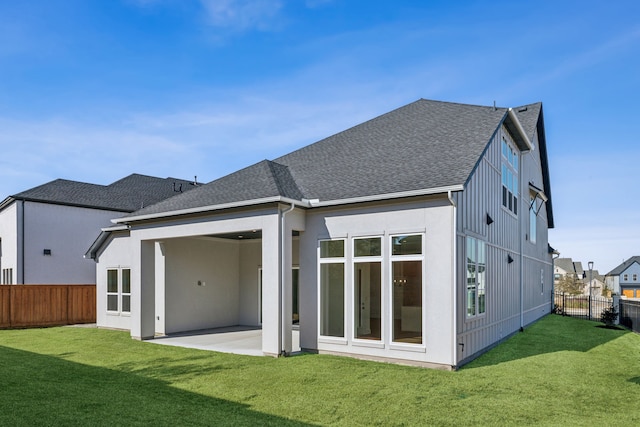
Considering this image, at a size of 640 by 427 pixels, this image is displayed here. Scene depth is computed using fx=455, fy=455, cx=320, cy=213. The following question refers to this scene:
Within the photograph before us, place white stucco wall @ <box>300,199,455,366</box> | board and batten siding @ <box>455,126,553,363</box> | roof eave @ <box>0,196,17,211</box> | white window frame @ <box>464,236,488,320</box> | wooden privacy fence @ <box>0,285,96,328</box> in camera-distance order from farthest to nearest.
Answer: roof eave @ <box>0,196,17,211</box>, wooden privacy fence @ <box>0,285,96,328</box>, white window frame @ <box>464,236,488,320</box>, board and batten siding @ <box>455,126,553,363</box>, white stucco wall @ <box>300,199,455,366</box>

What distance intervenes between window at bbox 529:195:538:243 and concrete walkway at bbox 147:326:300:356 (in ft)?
34.8

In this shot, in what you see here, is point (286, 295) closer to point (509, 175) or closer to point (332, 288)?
point (332, 288)

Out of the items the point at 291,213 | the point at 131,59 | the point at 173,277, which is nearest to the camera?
the point at 291,213

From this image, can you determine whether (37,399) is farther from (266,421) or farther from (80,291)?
(80,291)

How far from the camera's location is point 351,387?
771cm

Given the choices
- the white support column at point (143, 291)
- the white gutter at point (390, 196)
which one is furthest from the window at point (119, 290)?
the white gutter at point (390, 196)

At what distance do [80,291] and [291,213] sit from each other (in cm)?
1228

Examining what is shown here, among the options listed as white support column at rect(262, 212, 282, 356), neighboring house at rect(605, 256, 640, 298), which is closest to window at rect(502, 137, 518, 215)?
white support column at rect(262, 212, 282, 356)

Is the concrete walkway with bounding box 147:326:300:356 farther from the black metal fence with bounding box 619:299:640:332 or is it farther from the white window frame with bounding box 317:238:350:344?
the black metal fence with bounding box 619:299:640:332

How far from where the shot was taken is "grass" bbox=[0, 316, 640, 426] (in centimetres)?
613

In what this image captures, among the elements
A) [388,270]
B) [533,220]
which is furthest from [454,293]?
[533,220]

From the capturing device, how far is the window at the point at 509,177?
13719 millimetres

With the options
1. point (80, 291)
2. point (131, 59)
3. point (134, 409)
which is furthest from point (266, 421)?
point (80, 291)

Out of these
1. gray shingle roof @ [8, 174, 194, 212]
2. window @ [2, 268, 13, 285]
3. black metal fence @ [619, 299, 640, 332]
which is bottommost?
black metal fence @ [619, 299, 640, 332]
